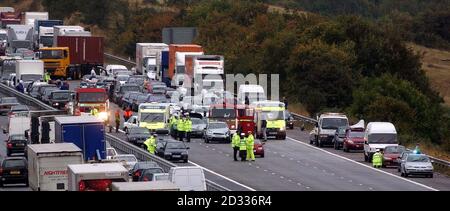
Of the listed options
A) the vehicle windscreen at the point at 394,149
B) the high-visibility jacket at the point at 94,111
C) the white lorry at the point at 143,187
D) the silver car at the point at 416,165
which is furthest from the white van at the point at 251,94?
the white lorry at the point at 143,187

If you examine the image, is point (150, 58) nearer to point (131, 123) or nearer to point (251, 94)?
point (251, 94)

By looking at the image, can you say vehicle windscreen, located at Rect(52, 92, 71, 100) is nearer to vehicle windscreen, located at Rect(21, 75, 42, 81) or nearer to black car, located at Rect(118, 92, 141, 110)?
black car, located at Rect(118, 92, 141, 110)

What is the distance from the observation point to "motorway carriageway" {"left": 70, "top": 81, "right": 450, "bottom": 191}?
4859 centimetres

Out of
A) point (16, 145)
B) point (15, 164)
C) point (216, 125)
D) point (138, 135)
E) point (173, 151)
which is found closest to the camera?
point (15, 164)

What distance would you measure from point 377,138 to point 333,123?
619cm

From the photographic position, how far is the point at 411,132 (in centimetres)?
7388

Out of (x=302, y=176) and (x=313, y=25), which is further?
(x=313, y=25)

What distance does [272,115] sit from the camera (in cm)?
6631

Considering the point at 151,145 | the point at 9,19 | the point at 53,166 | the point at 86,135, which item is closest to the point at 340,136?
the point at 151,145

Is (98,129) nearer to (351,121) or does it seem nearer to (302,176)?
(302,176)

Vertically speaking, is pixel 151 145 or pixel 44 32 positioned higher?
pixel 44 32

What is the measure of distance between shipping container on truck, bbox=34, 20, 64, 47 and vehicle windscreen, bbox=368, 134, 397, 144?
5558 cm
